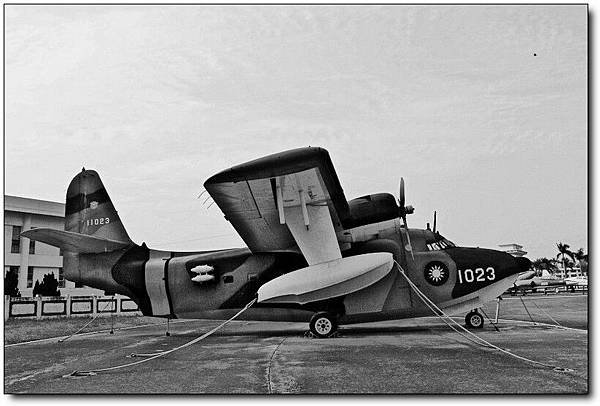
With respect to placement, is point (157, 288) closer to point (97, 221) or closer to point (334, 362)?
point (97, 221)

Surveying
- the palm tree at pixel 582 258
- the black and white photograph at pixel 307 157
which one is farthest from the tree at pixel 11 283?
the palm tree at pixel 582 258

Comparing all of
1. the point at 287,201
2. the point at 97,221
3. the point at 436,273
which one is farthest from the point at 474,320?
the point at 97,221

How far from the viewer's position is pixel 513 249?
771cm

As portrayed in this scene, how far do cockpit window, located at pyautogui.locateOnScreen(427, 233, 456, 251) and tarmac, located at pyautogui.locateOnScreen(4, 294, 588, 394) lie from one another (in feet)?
3.89

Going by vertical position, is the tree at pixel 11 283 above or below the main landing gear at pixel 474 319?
above

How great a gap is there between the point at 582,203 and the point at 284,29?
4.32m

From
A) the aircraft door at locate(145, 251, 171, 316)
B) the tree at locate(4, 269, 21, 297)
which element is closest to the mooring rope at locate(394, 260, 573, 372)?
the aircraft door at locate(145, 251, 171, 316)

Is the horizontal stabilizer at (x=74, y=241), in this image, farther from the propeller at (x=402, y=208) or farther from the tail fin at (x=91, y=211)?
the propeller at (x=402, y=208)

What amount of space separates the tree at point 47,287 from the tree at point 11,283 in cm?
41

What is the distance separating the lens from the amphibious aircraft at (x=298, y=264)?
25.9 ft

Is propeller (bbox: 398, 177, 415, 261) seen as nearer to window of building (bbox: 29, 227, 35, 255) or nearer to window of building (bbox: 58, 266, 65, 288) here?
window of building (bbox: 29, 227, 35, 255)

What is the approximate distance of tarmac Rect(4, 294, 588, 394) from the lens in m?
5.88

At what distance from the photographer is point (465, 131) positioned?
709 cm

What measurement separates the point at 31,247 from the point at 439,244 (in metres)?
6.24
